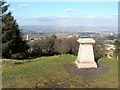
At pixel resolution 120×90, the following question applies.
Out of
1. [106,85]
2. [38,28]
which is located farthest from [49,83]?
[38,28]

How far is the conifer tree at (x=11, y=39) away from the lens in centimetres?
1651

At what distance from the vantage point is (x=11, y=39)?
1692 cm

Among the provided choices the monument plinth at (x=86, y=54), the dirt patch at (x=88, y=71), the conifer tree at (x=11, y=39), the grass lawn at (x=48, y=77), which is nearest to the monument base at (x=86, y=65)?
the monument plinth at (x=86, y=54)

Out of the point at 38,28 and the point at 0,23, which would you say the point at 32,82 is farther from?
the point at 38,28

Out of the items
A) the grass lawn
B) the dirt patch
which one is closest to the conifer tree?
the grass lawn

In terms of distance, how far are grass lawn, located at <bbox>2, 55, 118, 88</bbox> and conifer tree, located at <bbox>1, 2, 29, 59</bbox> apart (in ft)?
23.1

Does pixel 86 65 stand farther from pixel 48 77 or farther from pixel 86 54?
pixel 48 77

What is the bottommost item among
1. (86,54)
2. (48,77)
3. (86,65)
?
(48,77)

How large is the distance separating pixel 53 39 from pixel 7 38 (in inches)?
356

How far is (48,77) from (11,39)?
955cm

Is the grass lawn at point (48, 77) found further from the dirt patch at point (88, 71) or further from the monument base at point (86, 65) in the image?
the monument base at point (86, 65)

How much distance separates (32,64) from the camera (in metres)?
9.62

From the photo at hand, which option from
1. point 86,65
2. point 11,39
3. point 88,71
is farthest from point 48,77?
point 11,39

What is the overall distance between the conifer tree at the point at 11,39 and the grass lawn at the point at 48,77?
7044 mm
